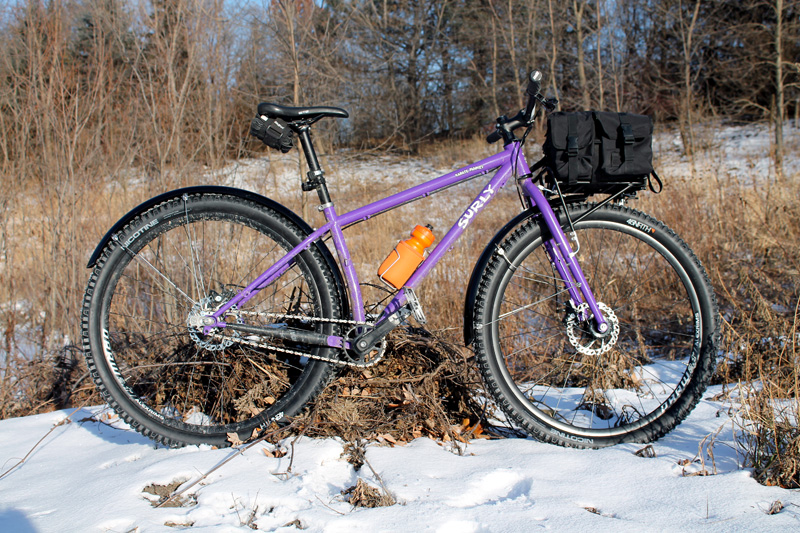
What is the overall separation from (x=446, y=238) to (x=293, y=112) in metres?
0.82

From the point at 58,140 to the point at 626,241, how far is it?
3.95m

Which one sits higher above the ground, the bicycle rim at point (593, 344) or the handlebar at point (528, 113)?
the handlebar at point (528, 113)

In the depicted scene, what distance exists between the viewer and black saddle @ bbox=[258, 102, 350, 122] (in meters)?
2.25

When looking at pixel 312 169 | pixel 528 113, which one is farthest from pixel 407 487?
pixel 528 113

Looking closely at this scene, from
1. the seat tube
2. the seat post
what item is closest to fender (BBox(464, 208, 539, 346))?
the seat tube

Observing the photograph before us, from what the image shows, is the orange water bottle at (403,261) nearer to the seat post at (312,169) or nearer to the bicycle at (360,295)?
the bicycle at (360,295)

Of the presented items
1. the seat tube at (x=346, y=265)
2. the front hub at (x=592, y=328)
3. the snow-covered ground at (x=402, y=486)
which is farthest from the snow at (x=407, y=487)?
the seat tube at (x=346, y=265)

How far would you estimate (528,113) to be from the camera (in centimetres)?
235

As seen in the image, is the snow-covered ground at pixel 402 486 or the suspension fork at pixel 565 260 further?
the suspension fork at pixel 565 260

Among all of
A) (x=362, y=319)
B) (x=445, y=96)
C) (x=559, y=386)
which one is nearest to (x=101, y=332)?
(x=362, y=319)

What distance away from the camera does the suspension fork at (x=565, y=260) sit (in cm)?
234

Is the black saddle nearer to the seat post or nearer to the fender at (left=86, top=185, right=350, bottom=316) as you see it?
the seat post

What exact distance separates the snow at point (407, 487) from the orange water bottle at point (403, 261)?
2.22 feet

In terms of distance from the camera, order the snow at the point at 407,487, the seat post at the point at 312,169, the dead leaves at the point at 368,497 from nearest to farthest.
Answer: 1. the snow at the point at 407,487
2. the dead leaves at the point at 368,497
3. the seat post at the point at 312,169
